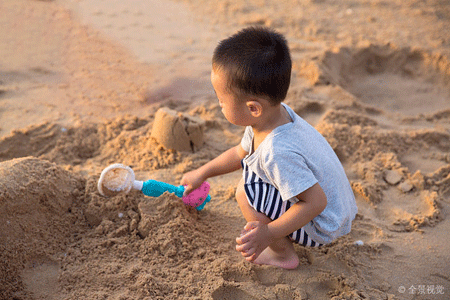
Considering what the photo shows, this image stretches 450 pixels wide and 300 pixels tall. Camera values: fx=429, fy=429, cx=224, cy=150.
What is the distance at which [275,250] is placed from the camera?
194cm

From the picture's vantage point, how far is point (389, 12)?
4746mm

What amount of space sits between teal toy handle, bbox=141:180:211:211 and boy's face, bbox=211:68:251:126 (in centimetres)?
56

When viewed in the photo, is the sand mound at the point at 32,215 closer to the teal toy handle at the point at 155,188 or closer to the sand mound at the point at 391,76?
the teal toy handle at the point at 155,188

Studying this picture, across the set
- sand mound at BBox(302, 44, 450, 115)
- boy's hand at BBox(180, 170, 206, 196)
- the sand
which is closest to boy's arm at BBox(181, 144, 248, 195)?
boy's hand at BBox(180, 170, 206, 196)

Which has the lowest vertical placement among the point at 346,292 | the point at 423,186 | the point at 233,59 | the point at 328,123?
the point at 346,292

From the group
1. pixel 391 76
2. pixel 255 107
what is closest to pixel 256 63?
pixel 255 107

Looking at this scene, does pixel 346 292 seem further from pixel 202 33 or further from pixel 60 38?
pixel 60 38

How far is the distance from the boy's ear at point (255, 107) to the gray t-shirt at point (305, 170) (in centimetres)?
10

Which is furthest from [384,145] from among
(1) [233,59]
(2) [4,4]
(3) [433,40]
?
(2) [4,4]

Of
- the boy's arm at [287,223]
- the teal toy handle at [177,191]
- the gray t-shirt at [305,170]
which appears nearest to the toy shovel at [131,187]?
the teal toy handle at [177,191]

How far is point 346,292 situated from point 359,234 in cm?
40

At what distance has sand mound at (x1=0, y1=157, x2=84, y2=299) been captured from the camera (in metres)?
1.83

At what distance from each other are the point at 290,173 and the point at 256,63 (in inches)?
16.7

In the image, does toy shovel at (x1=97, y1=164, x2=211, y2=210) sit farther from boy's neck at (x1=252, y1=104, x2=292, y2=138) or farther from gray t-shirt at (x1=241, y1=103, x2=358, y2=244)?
boy's neck at (x1=252, y1=104, x2=292, y2=138)
